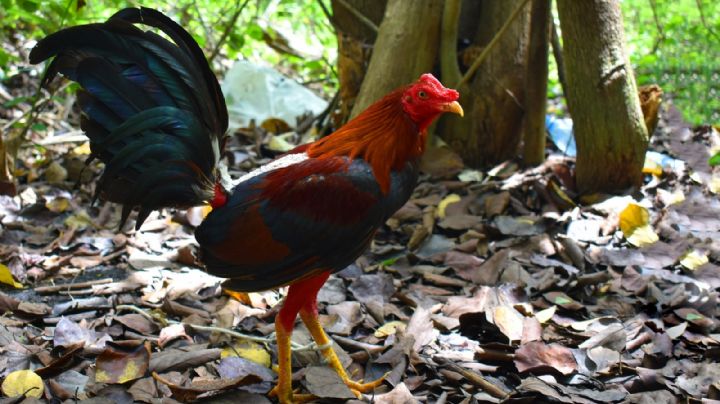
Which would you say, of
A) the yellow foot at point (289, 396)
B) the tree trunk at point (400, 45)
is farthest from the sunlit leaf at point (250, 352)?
the tree trunk at point (400, 45)

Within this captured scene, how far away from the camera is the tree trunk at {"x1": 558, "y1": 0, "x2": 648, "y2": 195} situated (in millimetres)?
4734

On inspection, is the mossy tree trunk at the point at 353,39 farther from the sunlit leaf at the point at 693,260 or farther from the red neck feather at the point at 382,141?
the sunlit leaf at the point at 693,260

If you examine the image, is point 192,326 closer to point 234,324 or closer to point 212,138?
point 234,324

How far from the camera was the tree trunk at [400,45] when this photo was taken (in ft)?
16.9

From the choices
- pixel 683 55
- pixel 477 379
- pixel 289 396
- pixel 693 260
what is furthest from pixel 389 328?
pixel 683 55

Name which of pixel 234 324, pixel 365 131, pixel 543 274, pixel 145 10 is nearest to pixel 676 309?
pixel 543 274

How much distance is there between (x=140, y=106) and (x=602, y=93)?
311 cm

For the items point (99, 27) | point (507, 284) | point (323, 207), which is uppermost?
point (99, 27)

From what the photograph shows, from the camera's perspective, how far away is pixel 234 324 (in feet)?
12.7

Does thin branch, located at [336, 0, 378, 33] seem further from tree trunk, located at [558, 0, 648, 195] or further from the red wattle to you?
the red wattle

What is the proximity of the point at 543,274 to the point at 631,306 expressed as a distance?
531mm

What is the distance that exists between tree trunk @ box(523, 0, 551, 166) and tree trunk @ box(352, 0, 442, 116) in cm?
70

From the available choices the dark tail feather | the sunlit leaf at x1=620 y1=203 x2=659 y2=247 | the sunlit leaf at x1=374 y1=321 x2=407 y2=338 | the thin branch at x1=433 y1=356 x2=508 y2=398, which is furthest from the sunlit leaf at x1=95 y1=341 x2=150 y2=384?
the sunlit leaf at x1=620 y1=203 x2=659 y2=247

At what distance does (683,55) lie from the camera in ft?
21.0
